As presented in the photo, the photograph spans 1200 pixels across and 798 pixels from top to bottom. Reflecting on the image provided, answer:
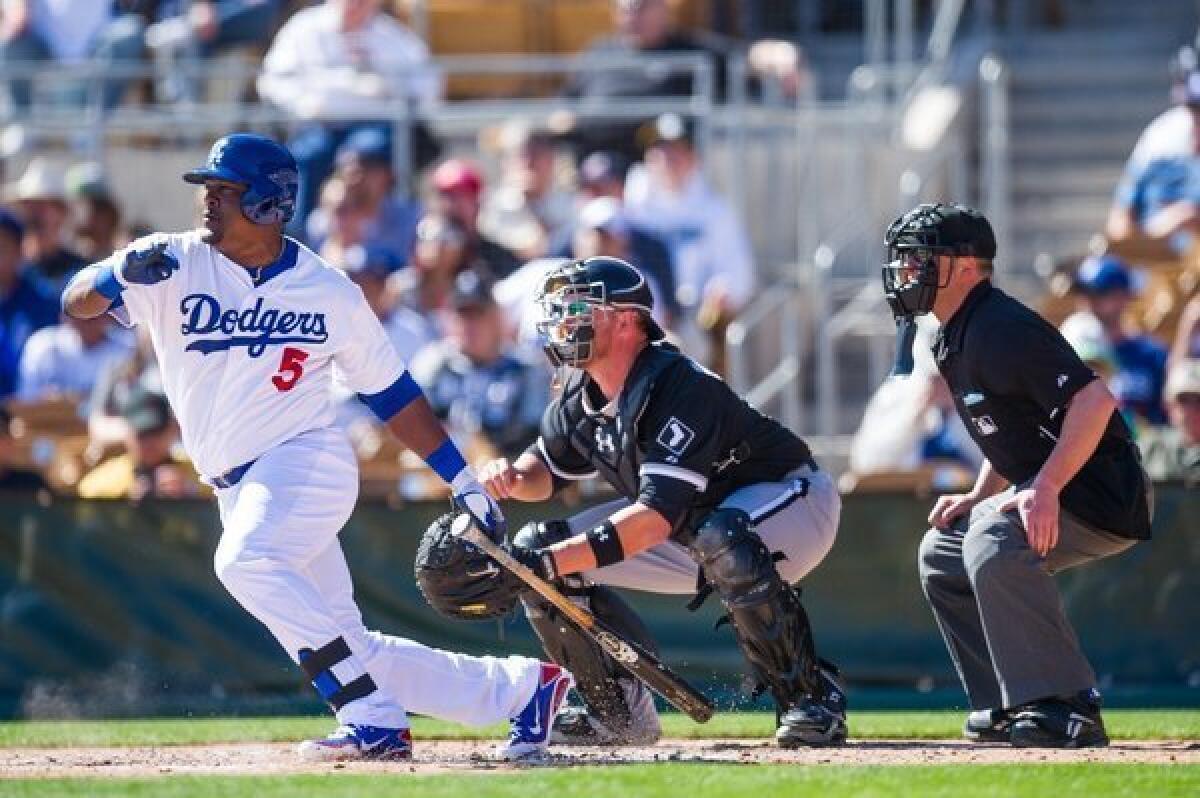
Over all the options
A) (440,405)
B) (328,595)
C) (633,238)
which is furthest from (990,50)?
(328,595)

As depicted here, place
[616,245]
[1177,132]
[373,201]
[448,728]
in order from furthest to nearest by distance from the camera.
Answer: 1. [373,201]
2. [1177,132]
3. [616,245]
4. [448,728]

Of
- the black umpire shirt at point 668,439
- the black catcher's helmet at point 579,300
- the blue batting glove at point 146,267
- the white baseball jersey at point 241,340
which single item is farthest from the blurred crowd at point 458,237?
the blue batting glove at point 146,267

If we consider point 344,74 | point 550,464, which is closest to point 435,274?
point 344,74

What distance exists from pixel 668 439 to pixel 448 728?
2306 mm

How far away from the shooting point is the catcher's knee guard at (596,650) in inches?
316

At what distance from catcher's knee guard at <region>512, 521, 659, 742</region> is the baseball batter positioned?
404mm

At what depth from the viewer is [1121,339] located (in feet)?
39.9

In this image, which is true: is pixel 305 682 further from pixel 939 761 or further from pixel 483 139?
pixel 483 139

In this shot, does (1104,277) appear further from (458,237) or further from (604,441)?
(604,441)

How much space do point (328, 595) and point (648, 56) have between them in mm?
7650

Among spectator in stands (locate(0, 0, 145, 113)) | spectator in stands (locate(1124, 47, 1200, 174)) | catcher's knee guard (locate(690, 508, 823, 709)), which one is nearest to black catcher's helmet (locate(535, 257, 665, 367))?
catcher's knee guard (locate(690, 508, 823, 709))

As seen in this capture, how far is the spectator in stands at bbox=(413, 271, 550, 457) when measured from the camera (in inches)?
476

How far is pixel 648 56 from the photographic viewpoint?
577 inches

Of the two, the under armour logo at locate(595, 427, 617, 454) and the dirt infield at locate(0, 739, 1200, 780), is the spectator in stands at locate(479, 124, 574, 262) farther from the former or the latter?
the dirt infield at locate(0, 739, 1200, 780)
